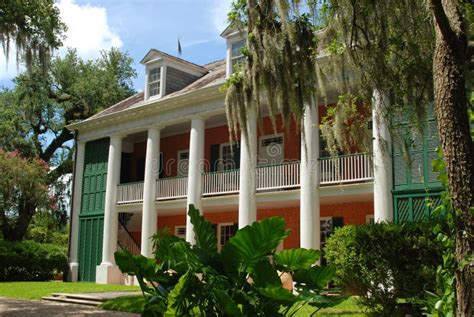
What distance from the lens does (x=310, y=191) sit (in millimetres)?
14023

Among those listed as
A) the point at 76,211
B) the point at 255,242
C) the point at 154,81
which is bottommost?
the point at 255,242

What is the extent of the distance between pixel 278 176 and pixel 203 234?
37.0ft

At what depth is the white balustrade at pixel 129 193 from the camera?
19.4m

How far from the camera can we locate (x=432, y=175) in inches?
484

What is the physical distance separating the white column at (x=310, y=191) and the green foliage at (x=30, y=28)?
6.22 m

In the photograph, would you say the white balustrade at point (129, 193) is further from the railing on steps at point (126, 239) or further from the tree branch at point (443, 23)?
the tree branch at point (443, 23)

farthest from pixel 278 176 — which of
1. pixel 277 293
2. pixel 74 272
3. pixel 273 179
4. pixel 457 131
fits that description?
pixel 277 293

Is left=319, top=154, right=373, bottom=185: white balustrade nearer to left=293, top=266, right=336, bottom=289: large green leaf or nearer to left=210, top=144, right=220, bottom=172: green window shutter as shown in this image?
left=210, top=144, right=220, bottom=172: green window shutter

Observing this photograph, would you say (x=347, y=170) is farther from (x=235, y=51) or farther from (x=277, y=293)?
(x=277, y=293)

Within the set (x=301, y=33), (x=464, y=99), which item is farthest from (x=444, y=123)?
(x=301, y=33)

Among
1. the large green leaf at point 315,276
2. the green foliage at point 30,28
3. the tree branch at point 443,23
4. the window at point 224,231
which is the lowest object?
the large green leaf at point 315,276

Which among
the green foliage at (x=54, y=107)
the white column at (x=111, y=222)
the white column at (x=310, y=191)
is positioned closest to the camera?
the white column at (x=310, y=191)

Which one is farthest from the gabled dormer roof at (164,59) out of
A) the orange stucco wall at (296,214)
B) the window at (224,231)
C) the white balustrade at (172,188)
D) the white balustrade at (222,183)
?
the window at (224,231)

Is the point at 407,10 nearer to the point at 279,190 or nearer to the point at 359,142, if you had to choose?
the point at 359,142
